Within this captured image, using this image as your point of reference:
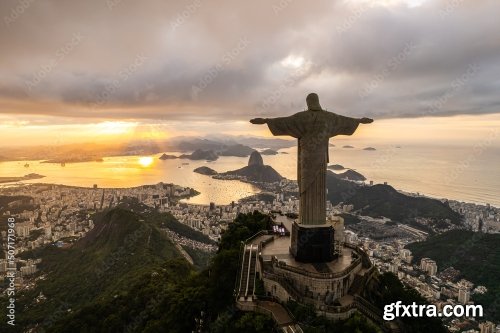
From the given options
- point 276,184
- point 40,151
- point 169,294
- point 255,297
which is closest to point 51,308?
point 169,294

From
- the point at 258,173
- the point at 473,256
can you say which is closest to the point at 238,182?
the point at 258,173

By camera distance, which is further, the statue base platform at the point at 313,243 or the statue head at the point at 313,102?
the statue head at the point at 313,102

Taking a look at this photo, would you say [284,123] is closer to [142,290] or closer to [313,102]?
[313,102]

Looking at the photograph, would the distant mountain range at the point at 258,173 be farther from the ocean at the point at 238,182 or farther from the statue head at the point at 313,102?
the statue head at the point at 313,102

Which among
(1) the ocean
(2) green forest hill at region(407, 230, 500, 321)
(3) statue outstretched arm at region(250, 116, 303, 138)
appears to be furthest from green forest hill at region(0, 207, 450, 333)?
(1) the ocean

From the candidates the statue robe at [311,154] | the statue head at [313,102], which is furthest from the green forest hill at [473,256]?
the statue head at [313,102]

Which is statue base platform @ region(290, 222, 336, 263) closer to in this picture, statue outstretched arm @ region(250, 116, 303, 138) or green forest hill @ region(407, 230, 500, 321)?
statue outstretched arm @ region(250, 116, 303, 138)

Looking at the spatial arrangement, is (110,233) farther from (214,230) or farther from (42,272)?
(214,230)
